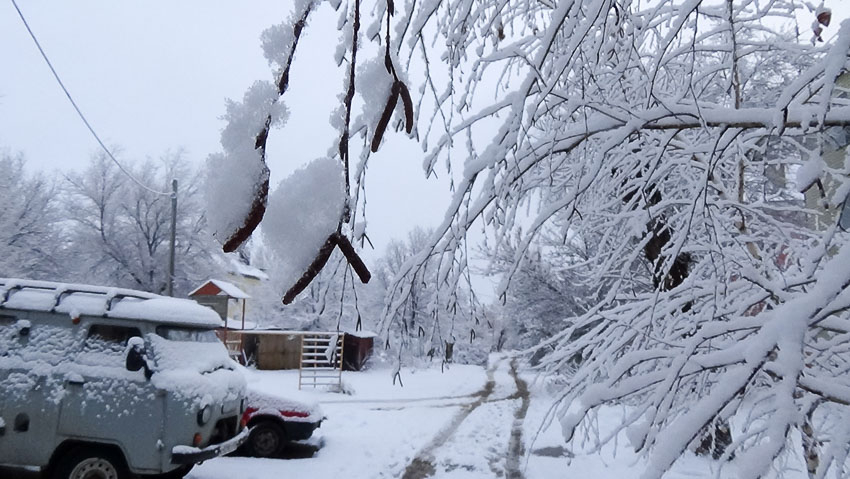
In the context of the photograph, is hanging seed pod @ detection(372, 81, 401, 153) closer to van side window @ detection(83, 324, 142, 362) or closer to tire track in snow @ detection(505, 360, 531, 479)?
van side window @ detection(83, 324, 142, 362)

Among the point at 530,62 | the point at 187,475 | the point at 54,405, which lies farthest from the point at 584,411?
the point at 187,475

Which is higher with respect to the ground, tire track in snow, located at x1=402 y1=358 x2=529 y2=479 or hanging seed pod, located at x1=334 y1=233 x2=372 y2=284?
hanging seed pod, located at x1=334 y1=233 x2=372 y2=284

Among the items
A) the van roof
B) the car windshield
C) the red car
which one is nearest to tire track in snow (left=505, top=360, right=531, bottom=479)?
the red car

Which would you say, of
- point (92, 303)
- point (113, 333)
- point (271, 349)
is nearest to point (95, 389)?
point (113, 333)

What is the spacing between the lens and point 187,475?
659 centimetres

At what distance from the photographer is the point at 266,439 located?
308 inches

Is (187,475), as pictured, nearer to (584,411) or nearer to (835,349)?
(584,411)

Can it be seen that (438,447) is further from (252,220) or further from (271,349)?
(271,349)

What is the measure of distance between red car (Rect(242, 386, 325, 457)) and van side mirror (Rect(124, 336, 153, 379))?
2.36 m

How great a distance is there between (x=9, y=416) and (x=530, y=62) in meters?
5.89

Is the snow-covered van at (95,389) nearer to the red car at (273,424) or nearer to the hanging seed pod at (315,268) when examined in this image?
the red car at (273,424)

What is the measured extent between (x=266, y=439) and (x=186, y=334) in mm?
2371

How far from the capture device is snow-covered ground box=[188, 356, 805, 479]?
23.4ft

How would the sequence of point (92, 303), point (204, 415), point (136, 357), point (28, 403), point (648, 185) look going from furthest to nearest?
point (92, 303) < point (204, 415) < point (136, 357) < point (28, 403) < point (648, 185)
